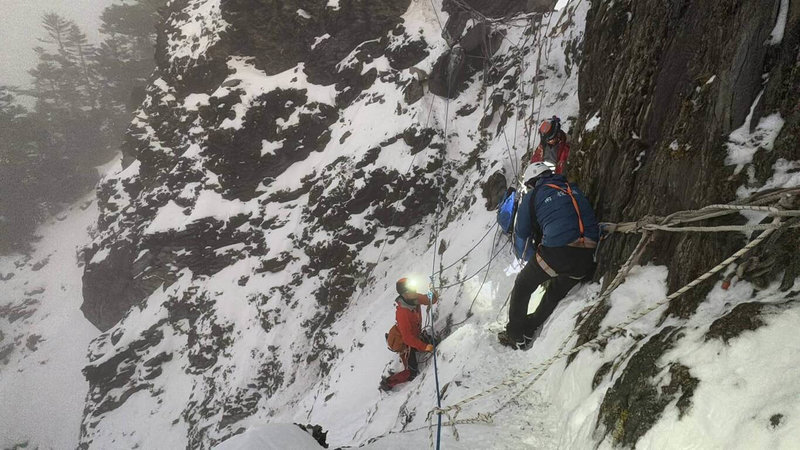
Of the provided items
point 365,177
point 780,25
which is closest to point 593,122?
point 780,25

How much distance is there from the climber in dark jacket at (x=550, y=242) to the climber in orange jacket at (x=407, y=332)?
7.52 ft

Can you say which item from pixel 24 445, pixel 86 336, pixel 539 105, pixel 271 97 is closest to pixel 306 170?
pixel 271 97

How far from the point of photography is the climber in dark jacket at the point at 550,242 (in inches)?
142

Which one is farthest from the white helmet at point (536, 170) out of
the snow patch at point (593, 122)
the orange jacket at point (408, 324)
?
the orange jacket at point (408, 324)

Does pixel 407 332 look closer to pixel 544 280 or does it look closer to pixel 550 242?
pixel 544 280

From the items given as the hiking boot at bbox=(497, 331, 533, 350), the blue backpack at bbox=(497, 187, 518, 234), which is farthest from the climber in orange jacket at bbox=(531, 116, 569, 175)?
the hiking boot at bbox=(497, 331, 533, 350)

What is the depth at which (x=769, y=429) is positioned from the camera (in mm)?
1369

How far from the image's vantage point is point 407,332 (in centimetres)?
644

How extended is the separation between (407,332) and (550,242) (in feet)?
11.3

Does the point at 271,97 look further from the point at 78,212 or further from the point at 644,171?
the point at 78,212

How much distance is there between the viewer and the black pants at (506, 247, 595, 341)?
3.66 m

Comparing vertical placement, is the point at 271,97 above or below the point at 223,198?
above

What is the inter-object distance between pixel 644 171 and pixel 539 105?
22.8ft

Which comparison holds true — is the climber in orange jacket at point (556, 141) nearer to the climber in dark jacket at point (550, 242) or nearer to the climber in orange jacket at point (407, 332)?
the climber in dark jacket at point (550, 242)
